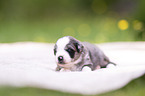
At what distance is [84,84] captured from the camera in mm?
2006

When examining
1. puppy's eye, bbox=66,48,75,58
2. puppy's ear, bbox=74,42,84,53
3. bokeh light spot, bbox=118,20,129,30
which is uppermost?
bokeh light spot, bbox=118,20,129,30

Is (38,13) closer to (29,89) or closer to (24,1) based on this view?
(24,1)

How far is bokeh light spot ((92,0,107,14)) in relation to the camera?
8.36 metres

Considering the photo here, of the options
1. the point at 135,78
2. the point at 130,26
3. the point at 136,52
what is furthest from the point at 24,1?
the point at 135,78

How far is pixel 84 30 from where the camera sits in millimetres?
6945

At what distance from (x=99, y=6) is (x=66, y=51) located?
6279 mm

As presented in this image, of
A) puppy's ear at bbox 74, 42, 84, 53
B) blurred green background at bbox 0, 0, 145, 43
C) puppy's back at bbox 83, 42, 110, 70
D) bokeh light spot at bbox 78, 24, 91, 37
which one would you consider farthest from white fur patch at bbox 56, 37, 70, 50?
bokeh light spot at bbox 78, 24, 91, 37

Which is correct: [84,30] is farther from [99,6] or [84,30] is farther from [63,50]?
[63,50]

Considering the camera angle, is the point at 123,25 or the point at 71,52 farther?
the point at 123,25

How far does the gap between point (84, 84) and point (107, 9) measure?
22.0ft

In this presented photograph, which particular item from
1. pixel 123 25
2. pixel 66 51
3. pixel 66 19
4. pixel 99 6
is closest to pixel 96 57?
pixel 66 51

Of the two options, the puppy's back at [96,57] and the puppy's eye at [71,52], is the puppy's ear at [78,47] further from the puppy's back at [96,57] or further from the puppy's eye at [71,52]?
the puppy's back at [96,57]

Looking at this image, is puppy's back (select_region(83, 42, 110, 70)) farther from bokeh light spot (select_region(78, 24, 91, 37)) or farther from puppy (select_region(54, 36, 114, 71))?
bokeh light spot (select_region(78, 24, 91, 37))

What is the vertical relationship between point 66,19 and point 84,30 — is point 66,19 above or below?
above
